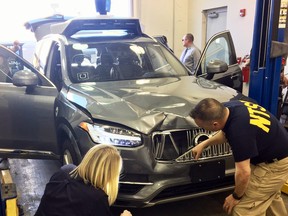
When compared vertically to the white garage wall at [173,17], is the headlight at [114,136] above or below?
below

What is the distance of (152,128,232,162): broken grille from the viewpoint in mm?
2883

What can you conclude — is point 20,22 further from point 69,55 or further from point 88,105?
point 88,105

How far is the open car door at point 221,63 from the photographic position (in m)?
4.33

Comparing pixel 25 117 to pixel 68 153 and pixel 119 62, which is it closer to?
pixel 68 153

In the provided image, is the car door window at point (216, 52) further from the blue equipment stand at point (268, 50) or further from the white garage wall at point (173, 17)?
the white garage wall at point (173, 17)

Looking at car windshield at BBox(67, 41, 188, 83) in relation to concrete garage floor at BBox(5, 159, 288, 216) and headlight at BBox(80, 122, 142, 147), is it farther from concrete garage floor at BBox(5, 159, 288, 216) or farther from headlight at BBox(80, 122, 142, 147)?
concrete garage floor at BBox(5, 159, 288, 216)

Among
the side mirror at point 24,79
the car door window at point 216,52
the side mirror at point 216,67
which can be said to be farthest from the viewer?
the car door window at point 216,52

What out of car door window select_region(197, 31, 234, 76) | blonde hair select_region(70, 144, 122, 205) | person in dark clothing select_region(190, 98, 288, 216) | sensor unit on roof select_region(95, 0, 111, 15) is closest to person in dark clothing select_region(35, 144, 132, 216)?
blonde hair select_region(70, 144, 122, 205)

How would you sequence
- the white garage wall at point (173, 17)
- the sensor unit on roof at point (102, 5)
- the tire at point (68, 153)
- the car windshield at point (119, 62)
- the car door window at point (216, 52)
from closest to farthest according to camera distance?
the tire at point (68, 153) < the car windshield at point (119, 62) < the car door window at point (216, 52) < the sensor unit on roof at point (102, 5) < the white garage wall at point (173, 17)

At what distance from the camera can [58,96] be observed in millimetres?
3672

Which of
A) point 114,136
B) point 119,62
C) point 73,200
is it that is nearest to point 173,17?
point 119,62

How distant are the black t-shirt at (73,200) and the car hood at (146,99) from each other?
99cm

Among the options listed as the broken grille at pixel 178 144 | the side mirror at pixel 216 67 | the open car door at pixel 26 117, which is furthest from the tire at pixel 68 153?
the side mirror at pixel 216 67

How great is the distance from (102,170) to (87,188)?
0.41 ft
